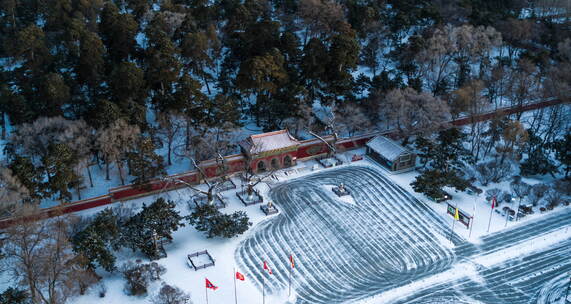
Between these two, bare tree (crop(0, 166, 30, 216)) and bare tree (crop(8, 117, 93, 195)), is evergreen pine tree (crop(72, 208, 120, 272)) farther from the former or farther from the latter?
bare tree (crop(8, 117, 93, 195))

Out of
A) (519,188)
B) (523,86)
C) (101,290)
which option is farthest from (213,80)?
(519,188)

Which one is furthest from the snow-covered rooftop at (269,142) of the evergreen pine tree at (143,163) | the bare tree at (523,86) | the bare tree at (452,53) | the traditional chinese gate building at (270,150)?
the bare tree at (523,86)

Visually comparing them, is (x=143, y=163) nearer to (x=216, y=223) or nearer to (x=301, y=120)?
(x=216, y=223)

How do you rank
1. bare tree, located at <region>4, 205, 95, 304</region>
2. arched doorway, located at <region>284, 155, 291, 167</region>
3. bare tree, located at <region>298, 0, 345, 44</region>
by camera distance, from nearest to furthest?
bare tree, located at <region>4, 205, 95, 304</region>
arched doorway, located at <region>284, 155, 291, 167</region>
bare tree, located at <region>298, 0, 345, 44</region>

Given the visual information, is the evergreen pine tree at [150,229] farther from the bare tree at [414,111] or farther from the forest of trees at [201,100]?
the bare tree at [414,111]

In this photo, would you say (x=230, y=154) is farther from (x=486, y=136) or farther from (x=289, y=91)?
(x=486, y=136)

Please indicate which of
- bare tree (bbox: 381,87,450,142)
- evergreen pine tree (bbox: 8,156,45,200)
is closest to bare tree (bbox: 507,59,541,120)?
bare tree (bbox: 381,87,450,142)
